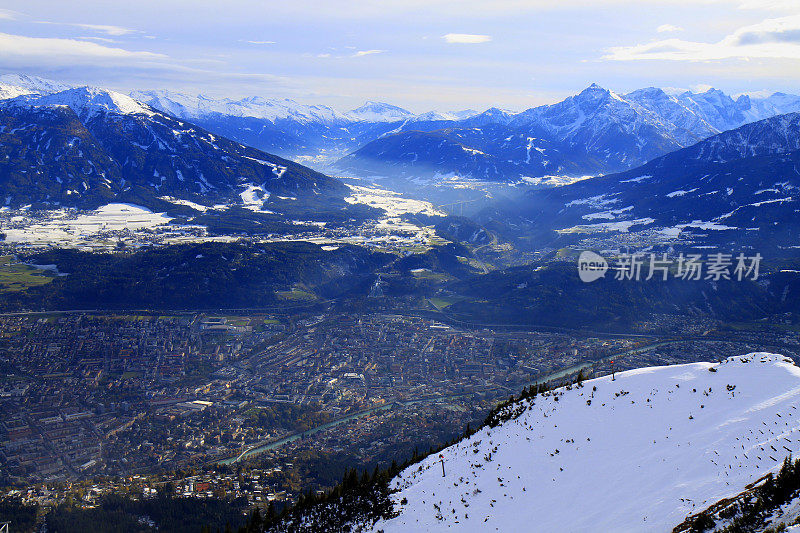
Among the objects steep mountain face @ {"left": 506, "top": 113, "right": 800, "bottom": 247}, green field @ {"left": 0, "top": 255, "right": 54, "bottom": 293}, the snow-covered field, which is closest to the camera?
green field @ {"left": 0, "top": 255, "right": 54, "bottom": 293}

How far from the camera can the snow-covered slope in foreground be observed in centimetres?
2248

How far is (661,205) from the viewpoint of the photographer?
589 ft

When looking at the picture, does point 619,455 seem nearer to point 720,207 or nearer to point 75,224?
point 720,207

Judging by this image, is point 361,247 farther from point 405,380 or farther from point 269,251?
point 405,380

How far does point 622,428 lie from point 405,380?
46180mm

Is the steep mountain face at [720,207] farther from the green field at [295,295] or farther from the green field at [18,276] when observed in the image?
the green field at [18,276]

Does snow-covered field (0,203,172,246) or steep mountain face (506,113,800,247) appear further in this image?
snow-covered field (0,203,172,246)

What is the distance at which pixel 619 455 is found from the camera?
27.2 meters

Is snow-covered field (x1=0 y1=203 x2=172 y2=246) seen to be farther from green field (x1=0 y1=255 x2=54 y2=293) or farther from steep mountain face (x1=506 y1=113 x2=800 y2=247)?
steep mountain face (x1=506 y1=113 x2=800 y2=247)

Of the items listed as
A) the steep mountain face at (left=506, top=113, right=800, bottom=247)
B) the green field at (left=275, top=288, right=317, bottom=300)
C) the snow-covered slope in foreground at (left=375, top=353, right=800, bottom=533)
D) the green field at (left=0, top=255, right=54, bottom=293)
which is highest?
the steep mountain face at (left=506, top=113, right=800, bottom=247)

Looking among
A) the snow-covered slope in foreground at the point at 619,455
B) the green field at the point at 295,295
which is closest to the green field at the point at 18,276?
the green field at the point at 295,295

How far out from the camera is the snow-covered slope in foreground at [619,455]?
73.8ft

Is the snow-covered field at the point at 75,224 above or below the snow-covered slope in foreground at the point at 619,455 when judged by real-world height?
below

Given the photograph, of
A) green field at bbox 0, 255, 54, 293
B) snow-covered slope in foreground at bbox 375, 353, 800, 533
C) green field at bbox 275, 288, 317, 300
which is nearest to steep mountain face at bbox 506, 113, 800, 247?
green field at bbox 275, 288, 317, 300
